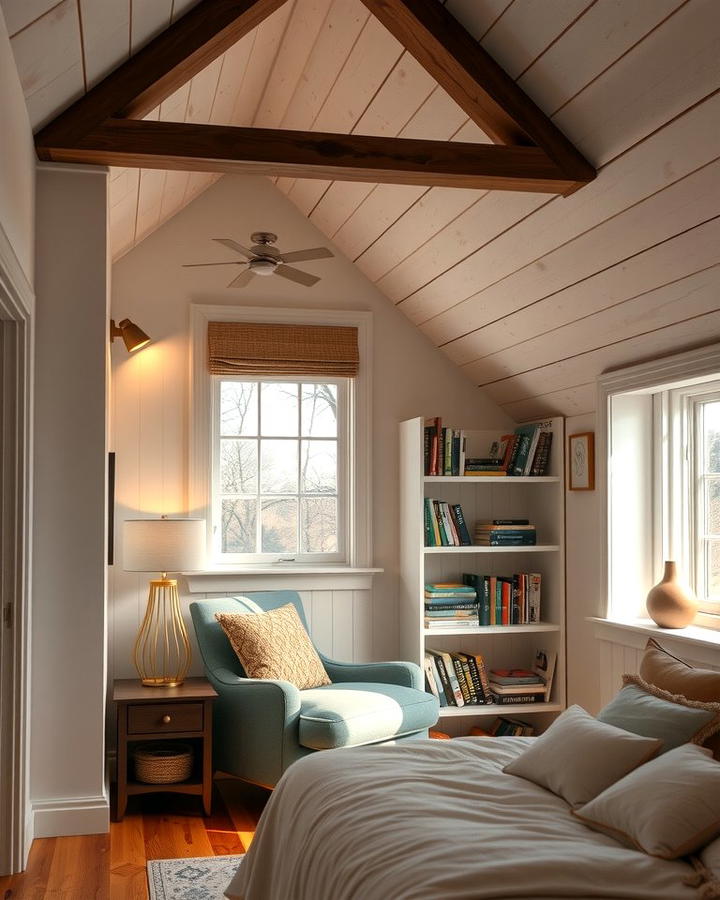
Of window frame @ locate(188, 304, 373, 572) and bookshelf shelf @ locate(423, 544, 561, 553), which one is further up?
window frame @ locate(188, 304, 373, 572)

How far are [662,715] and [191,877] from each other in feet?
5.78

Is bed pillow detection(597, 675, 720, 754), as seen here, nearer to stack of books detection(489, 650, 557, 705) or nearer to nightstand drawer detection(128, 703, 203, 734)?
nightstand drawer detection(128, 703, 203, 734)

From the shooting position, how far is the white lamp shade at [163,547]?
4.42 m

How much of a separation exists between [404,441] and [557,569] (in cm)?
104

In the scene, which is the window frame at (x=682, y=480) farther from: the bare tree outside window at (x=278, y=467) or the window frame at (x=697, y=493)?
the bare tree outside window at (x=278, y=467)

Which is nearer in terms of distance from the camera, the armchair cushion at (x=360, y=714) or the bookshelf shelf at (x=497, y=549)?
the armchair cushion at (x=360, y=714)

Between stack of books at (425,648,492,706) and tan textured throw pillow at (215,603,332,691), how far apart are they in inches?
24.6

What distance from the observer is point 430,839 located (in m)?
2.19

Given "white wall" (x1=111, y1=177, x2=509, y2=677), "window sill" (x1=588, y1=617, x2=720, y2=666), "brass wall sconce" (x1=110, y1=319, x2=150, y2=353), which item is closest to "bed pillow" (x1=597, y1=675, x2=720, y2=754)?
"window sill" (x1=588, y1=617, x2=720, y2=666)

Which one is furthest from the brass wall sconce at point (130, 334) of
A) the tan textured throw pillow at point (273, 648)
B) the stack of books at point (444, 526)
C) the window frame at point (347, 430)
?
the stack of books at point (444, 526)

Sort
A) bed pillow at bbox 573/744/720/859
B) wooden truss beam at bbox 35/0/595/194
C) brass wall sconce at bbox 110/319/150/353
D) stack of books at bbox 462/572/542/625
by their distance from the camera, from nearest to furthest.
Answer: bed pillow at bbox 573/744/720/859 → wooden truss beam at bbox 35/0/595/194 → brass wall sconce at bbox 110/319/150/353 → stack of books at bbox 462/572/542/625

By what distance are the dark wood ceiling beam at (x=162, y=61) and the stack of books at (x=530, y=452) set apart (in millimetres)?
2602

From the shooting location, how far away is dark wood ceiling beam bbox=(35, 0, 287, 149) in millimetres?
3330

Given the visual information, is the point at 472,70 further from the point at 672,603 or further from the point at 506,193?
the point at 672,603
